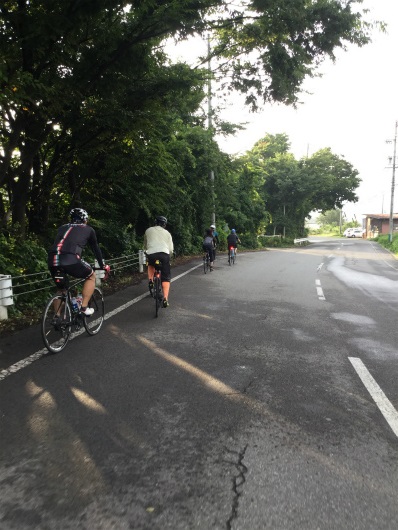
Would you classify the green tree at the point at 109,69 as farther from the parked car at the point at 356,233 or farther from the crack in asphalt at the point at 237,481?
the parked car at the point at 356,233

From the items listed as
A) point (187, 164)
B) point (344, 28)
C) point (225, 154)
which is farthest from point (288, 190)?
point (344, 28)

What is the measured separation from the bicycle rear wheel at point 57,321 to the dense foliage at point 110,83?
9.59 feet

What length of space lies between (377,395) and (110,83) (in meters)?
7.23

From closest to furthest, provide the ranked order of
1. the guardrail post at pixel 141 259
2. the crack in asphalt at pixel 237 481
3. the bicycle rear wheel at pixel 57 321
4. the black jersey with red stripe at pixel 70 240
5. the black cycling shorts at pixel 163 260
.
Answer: the crack in asphalt at pixel 237 481 < the bicycle rear wheel at pixel 57 321 < the black jersey with red stripe at pixel 70 240 < the black cycling shorts at pixel 163 260 < the guardrail post at pixel 141 259

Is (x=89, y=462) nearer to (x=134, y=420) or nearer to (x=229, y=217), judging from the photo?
(x=134, y=420)

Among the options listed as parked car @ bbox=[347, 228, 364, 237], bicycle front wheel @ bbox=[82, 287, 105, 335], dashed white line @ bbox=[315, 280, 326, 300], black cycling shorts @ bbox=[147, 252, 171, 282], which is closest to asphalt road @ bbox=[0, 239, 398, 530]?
bicycle front wheel @ bbox=[82, 287, 105, 335]

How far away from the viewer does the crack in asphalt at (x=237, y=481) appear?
90.2 inches

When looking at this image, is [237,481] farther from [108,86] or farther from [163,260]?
[108,86]

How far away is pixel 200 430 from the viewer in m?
3.25

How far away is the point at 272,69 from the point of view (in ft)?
30.0

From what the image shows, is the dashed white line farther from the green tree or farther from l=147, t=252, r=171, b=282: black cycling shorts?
the green tree

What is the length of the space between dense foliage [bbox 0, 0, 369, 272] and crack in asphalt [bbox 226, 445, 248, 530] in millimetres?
5091

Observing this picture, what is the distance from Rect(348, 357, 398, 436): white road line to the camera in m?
3.55

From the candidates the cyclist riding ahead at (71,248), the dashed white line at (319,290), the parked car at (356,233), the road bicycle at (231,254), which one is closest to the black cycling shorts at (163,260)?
the cyclist riding ahead at (71,248)
